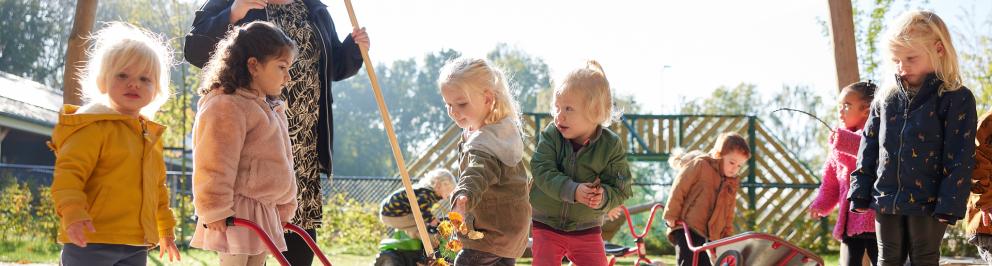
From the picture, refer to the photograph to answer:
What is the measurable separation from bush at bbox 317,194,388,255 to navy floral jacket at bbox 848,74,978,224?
7.13 m

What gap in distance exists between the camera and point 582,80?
366cm

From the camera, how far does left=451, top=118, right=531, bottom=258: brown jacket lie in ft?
10.7

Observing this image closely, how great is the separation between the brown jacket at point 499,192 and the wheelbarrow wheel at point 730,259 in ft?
3.72

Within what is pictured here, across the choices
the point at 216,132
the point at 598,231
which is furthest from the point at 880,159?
the point at 216,132

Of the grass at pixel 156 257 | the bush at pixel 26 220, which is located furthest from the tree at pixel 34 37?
the grass at pixel 156 257

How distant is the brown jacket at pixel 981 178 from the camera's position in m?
3.81

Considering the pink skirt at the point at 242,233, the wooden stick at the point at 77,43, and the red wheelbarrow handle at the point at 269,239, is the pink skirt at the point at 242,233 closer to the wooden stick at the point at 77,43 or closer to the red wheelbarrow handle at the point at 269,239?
the red wheelbarrow handle at the point at 269,239

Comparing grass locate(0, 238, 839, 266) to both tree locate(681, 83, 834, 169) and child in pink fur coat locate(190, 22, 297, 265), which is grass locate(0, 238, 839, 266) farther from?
tree locate(681, 83, 834, 169)

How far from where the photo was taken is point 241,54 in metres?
2.89

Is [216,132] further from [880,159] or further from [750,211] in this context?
[750,211]

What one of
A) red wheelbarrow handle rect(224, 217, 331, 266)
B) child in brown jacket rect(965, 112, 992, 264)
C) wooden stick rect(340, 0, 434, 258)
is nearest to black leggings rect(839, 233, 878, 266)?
child in brown jacket rect(965, 112, 992, 264)

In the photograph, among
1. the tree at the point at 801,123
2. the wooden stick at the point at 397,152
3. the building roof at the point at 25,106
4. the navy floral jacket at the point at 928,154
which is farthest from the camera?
the tree at the point at 801,123

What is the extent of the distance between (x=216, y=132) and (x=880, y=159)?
7.38ft

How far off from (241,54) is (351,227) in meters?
8.02
